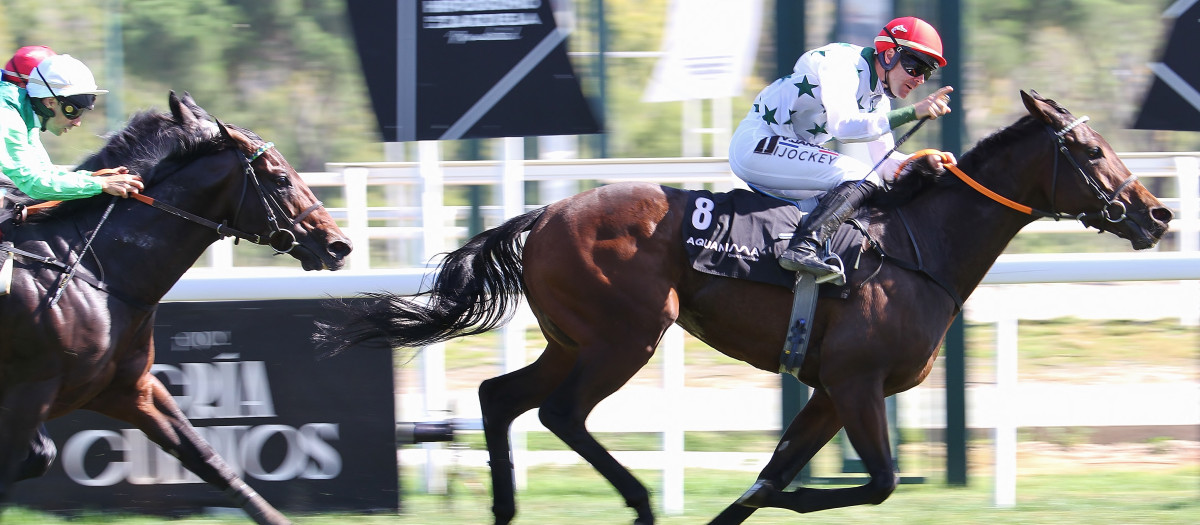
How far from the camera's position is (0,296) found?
13.3 feet

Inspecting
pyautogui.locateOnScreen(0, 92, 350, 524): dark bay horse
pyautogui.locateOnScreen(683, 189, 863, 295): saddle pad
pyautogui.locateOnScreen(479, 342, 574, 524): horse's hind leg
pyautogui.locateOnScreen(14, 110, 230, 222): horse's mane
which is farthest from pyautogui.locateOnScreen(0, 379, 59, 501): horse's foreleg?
pyautogui.locateOnScreen(683, 189, 863, 295): saddle pad

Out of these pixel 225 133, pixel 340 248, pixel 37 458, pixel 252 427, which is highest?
pixel 225 133

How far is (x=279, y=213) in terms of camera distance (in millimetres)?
4355

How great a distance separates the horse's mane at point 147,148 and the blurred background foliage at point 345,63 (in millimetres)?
2178

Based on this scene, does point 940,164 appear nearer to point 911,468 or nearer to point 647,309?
point 647,309

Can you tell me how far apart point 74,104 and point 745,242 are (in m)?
2.38

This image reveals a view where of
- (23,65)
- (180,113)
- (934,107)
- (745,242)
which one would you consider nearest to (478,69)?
(180,113)

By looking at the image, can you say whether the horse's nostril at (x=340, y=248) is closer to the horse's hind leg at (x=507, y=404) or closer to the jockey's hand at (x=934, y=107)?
the horse's hind leg at (x=507, y=404)

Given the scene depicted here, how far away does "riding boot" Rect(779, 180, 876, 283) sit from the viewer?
4.20m

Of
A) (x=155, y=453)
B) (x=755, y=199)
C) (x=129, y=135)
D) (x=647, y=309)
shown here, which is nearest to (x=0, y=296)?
(x=129, y=135)

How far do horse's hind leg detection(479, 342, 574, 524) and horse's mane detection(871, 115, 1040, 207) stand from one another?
1317 mm

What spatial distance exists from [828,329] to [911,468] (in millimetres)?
1658

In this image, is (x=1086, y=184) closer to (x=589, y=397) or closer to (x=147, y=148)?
(x=589, y=397)

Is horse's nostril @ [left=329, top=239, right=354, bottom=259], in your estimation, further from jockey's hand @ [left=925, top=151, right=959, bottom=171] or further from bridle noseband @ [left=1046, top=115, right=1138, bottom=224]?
bridle noseband @ [left=1046, top=115, right=1138, bottom=224]
